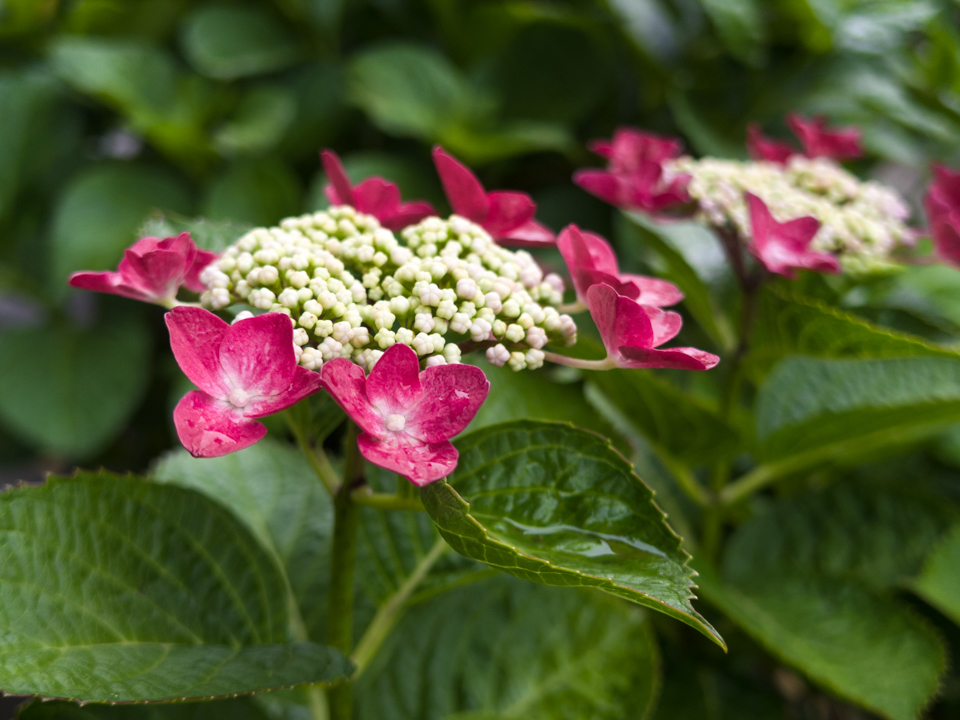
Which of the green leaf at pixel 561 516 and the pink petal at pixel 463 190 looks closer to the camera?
the green leaf at pixel 561 516

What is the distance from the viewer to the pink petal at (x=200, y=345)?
35 cm

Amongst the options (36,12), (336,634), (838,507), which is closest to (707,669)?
(838,507)

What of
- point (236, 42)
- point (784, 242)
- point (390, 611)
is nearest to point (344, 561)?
point (390, 611)

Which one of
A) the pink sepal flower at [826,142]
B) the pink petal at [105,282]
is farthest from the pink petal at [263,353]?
the pink sepal flower at [826,142]

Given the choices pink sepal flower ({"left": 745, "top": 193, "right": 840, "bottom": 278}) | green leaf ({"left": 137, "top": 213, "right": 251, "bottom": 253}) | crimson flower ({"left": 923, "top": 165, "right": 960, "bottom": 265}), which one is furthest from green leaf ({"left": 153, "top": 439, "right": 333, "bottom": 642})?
crimson flower ({"left": 923, "top": 165, "right": 960, "bottom": 265})

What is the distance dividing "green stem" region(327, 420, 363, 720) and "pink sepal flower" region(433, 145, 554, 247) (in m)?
0.17

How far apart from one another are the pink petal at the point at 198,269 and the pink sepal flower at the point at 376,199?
0.32 feet

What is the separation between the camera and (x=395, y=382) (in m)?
0.35

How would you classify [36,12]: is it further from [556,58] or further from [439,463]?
[439,463]

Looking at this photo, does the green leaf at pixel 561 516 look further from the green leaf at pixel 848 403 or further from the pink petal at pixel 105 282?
the green leaf at pixel 848 403

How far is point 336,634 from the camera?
0.48 meters

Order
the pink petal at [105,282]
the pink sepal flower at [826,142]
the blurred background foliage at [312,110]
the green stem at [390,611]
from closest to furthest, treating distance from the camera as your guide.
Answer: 1. the pink petal at [105,282]
2. the green stem at [390,611]
3. the pink sepal flower at [826,142]
4. the blurred background foliage at [312,110]

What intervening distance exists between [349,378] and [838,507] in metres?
0.64

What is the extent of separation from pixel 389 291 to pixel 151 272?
129mm
